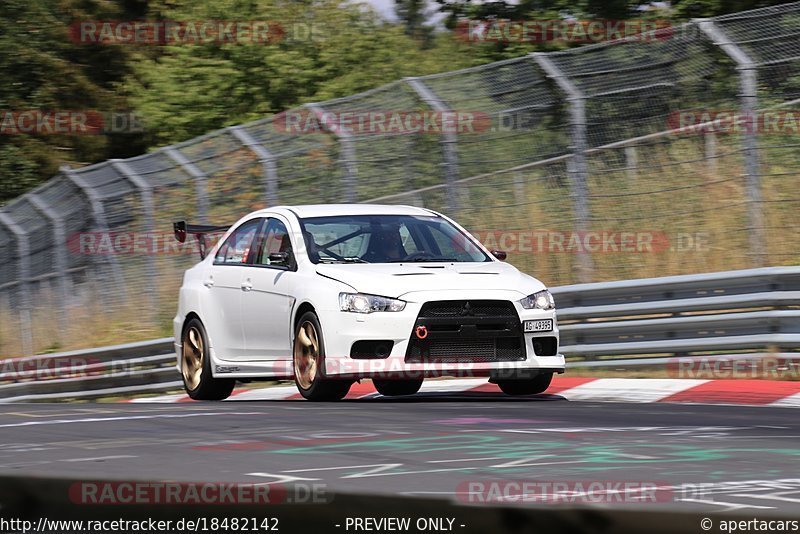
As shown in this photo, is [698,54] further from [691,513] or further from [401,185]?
[691,513]

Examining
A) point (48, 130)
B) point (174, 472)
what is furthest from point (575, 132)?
point (48, 130)

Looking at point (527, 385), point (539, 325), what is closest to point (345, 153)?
point (527, 385)

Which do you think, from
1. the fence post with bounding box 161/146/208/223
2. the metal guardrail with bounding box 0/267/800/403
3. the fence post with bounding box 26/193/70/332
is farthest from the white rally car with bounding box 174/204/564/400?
the fence post with bounding box 26/193/70/332

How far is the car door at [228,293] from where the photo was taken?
1149cm

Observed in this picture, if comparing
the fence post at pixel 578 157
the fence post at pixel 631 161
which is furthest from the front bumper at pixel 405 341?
the fence post at pixel 631 161

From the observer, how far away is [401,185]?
52.5 feet

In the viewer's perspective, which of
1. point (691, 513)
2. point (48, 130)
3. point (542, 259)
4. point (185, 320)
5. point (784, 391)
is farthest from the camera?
point (48, 130)

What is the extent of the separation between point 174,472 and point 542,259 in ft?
32.4

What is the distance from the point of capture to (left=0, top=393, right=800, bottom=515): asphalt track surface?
547cm

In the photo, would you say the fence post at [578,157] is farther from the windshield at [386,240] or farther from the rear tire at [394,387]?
the rear tire at [394,387]

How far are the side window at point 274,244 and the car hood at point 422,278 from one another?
0.59 metres

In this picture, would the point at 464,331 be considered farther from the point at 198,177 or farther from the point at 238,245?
the point at 198,177

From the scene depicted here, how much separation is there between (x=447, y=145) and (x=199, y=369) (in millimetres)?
3611

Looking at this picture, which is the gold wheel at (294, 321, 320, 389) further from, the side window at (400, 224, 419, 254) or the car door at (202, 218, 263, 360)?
the side window at (400, 224, 419, 254)
